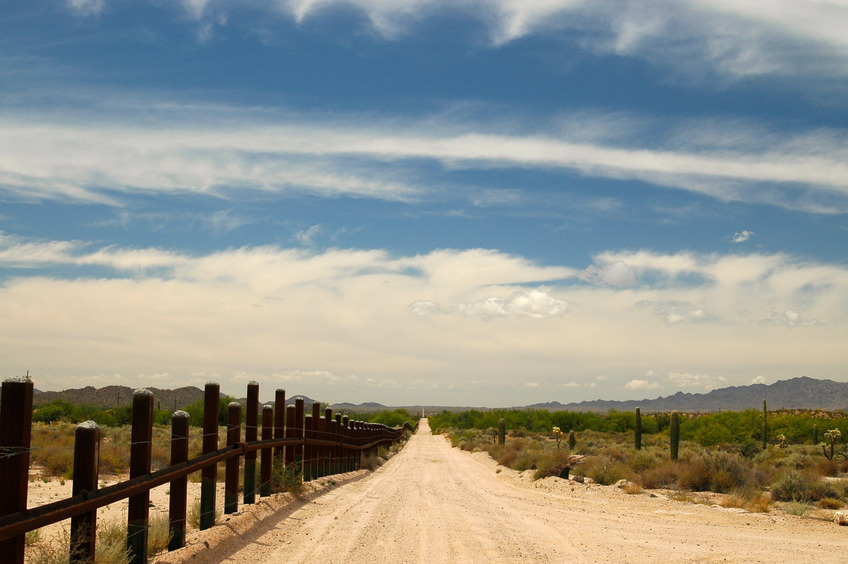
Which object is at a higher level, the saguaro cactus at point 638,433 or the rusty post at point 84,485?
the rusty post at point 84,485

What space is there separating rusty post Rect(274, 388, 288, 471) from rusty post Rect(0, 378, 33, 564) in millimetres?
8889

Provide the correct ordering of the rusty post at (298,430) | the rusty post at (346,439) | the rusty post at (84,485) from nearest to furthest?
the rusty post at (84,485) → the rusty post at (298,430) → the rusty post at (346,439)

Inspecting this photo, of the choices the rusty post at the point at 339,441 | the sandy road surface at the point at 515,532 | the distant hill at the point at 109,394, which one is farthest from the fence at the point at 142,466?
the distant hill at the point at 109,394

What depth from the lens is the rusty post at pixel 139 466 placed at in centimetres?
758

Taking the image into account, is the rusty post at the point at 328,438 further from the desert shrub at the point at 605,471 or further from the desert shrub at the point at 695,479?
the desert shrub at the point at 695,479

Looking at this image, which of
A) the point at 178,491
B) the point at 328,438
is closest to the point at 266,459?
the point at 178,491

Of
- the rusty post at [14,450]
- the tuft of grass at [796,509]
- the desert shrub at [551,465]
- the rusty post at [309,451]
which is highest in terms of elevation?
the rusty post at [14,450]

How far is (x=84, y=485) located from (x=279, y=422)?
821 cm

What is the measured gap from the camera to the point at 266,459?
13.7 meters

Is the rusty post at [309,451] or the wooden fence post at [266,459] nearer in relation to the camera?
the wooden fence post at [266,459]

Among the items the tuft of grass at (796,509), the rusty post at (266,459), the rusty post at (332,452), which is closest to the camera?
the rusty post at (266,459)

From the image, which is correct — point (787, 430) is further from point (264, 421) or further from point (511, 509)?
point (264, 421)

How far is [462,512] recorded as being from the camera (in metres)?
14.6

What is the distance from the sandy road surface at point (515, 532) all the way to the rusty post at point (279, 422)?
41.4 inches
